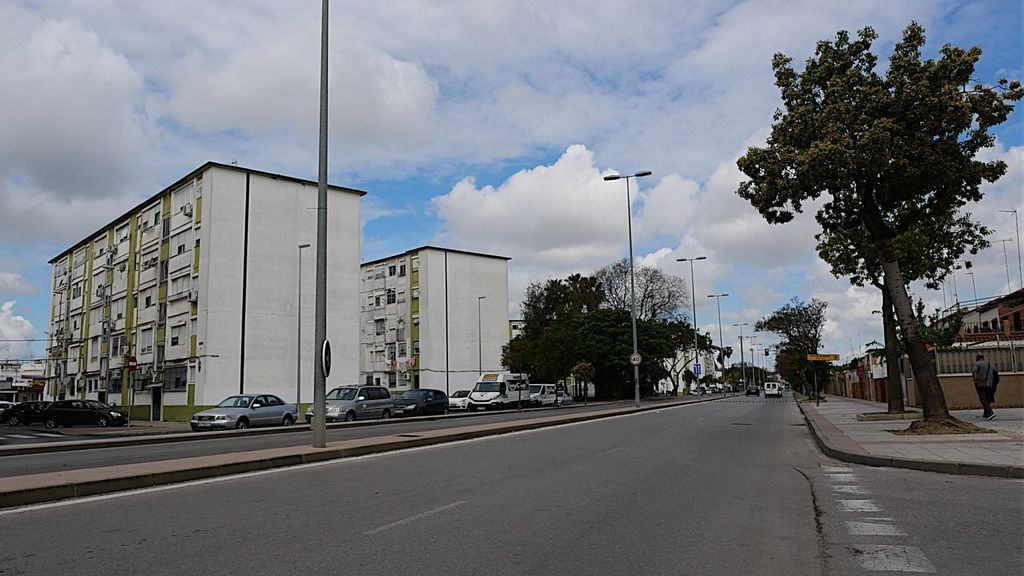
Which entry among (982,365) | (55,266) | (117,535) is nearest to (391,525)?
(117,535)

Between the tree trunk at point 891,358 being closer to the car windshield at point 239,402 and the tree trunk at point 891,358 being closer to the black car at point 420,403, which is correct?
the black car at point 420,403

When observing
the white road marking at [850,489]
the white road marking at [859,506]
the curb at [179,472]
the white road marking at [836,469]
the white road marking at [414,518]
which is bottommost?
the white road marking at [836,469]

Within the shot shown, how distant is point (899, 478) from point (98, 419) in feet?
120

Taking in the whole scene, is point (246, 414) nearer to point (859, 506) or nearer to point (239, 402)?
point (239, 402)

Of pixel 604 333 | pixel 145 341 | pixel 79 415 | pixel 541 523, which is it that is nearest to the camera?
pixel 541 523

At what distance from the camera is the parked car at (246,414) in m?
28.9

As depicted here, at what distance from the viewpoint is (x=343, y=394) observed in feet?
114

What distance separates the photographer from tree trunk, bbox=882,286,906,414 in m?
24.6

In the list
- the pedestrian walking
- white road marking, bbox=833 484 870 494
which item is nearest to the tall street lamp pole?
white road marking, bbox=833 484 870 494

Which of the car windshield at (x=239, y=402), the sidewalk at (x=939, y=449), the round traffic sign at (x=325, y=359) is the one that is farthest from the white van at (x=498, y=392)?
the round traffic sign at (x=325, y=359)

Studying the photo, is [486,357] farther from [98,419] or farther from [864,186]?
[864,186]

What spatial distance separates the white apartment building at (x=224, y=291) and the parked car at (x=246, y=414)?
51.4 feet

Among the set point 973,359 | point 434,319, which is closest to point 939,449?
point 973,359

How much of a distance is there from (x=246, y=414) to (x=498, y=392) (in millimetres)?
20102
